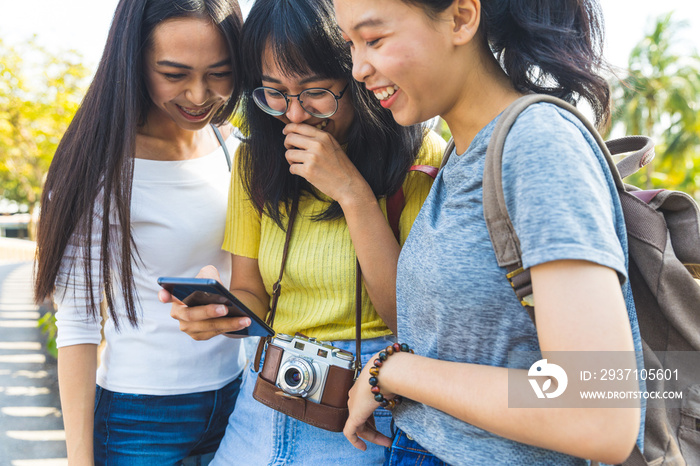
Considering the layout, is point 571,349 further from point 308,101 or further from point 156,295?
point 156,295

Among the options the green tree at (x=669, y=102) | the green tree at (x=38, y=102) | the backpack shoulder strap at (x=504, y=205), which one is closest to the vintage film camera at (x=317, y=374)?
the backpack shoulder strap at (x=504, y=205)

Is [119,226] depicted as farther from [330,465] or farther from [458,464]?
[458,464]

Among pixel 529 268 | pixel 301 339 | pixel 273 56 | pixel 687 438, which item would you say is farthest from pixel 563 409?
pixel 273 56

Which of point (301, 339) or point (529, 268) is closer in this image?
point (529, 268)

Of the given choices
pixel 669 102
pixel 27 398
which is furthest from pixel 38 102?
pixel 669 102

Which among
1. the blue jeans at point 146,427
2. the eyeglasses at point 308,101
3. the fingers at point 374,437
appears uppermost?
the eyeglasses at point 308,101

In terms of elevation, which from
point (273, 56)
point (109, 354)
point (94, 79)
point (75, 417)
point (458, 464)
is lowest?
point (75, 417)

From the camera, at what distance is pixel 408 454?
4.61 feet

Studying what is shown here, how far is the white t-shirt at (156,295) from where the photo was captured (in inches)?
86.0

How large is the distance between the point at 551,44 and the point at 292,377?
111cm

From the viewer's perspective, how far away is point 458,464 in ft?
4.07

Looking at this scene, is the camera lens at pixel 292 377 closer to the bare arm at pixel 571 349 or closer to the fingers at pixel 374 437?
the fingers at pixel 374 437

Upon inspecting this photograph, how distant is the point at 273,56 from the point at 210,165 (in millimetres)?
759

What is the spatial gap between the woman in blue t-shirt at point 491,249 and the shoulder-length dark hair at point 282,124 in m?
0.41
